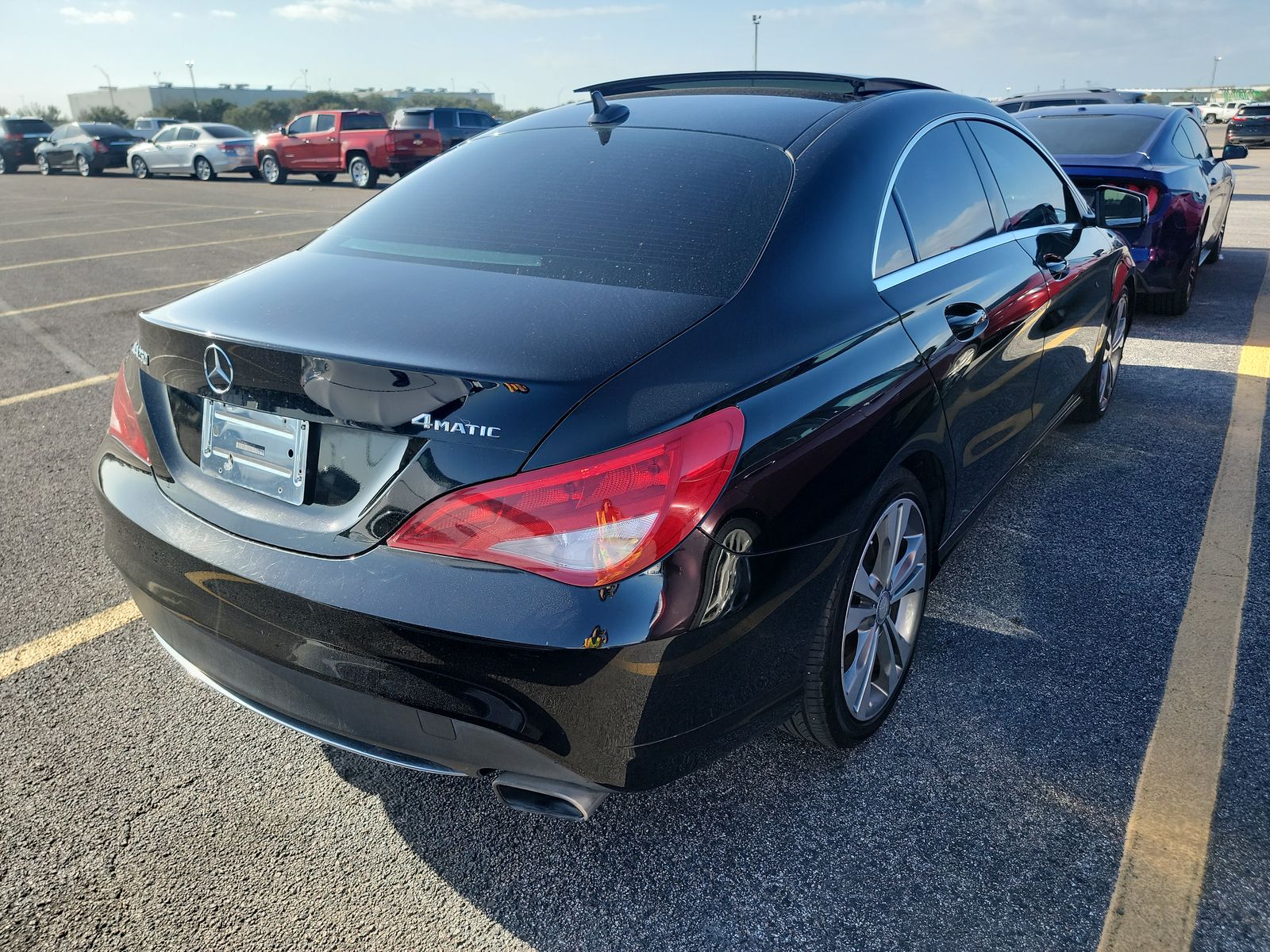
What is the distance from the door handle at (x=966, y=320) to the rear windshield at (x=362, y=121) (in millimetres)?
22625

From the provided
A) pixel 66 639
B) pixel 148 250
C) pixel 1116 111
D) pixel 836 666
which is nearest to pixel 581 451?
pixel 836 666

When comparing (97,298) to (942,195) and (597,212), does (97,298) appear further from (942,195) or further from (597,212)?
(942,195)

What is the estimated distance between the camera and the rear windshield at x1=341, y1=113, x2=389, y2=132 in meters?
23.1

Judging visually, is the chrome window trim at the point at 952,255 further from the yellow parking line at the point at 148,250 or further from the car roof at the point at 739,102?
the yellow parking line at the point at 148,250

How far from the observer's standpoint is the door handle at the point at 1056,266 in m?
3.62

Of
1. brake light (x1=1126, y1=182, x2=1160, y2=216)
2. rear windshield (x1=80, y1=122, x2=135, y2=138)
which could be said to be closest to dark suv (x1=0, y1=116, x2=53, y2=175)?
rear windshield (x1=80, y1=122, x2=135, y2=138)

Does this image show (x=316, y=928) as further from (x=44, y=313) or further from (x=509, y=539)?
(x=44, y=313)

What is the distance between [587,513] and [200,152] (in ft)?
94.1

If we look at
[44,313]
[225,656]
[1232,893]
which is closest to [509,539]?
[225,656]

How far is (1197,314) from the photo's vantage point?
25.2 ft

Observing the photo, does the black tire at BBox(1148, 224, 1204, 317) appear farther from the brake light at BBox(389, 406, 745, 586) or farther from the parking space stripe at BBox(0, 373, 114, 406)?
the parking space stripe at BBox(0, 373, 114, 406)

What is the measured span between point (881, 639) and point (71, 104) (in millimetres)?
159289

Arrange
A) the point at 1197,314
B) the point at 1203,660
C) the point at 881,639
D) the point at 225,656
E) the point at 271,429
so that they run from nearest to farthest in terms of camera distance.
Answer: the point at 271,429 < the point at 225,656 < the point at 881,639 < the point at 1203,660 < the point at 1197,314

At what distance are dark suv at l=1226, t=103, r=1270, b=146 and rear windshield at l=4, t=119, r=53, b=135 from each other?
1558 inches
